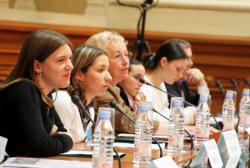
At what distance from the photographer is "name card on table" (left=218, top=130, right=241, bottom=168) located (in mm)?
2904

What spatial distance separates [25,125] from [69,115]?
2.01ft

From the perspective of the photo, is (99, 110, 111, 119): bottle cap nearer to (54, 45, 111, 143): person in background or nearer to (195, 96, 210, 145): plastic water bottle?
(54, 45, 111, 143): person in background

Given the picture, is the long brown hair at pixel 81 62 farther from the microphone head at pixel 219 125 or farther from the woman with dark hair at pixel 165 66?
the woman with dark hair at pixel 165 66

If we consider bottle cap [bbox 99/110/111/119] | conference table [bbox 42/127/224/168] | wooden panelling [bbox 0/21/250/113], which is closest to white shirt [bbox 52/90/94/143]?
conference table [bbox 42/127/224/168]

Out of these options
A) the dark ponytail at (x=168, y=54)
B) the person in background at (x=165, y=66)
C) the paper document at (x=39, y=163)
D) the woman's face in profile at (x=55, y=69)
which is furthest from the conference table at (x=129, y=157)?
A: the dark ponytail at (x=168, y=54)

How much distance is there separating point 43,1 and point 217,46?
1834 mm

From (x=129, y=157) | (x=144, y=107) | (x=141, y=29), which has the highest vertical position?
(x=141, y=29)

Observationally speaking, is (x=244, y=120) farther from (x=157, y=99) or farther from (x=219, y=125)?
(x=157, y=99)

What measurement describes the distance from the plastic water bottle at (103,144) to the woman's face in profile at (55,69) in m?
0.56

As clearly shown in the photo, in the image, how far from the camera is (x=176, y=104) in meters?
3.36

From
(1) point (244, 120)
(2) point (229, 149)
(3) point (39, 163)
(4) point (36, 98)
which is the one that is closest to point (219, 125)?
(1) point (244, 120)

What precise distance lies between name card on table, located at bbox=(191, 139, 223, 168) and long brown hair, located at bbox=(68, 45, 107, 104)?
1074mm

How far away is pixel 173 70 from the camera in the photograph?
5.18 meters

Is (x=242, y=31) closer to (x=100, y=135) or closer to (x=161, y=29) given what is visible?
(x=161, y=29)
